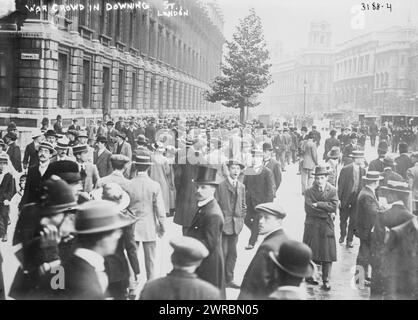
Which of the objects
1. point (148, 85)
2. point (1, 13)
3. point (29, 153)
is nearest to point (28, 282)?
point (29, 153)

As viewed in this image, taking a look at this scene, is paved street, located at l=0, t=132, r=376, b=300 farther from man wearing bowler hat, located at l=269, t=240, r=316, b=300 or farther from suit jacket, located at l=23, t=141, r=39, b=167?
man wearing bowler hat, located at l=269, t=240, r=316, b=300

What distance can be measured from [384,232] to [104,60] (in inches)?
496

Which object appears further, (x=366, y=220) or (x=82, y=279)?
(x=366, y=220)

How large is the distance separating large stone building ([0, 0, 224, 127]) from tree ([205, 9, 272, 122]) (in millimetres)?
538

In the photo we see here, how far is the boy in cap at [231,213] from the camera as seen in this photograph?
690 cm

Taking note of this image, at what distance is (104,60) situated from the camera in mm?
16766

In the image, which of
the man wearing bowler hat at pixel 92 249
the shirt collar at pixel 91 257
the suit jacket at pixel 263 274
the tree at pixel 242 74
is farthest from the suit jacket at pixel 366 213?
the tree at pixel 242 74

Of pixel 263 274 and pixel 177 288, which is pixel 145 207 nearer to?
pixel 263 274

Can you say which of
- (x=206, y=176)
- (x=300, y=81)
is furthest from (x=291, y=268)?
(x=300, y=81)

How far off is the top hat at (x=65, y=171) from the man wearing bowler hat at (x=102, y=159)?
69.2 inches

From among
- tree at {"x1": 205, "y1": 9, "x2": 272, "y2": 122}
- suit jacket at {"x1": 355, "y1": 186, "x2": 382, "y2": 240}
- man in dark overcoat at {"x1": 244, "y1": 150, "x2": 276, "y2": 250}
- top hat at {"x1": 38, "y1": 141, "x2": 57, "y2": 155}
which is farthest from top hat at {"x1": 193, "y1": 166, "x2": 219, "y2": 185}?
tree at {"x1": 205, "y1": 9, "x2": 272, "y2": 122}

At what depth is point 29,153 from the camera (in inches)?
339

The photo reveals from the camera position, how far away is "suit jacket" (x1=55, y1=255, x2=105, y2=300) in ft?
14.1
